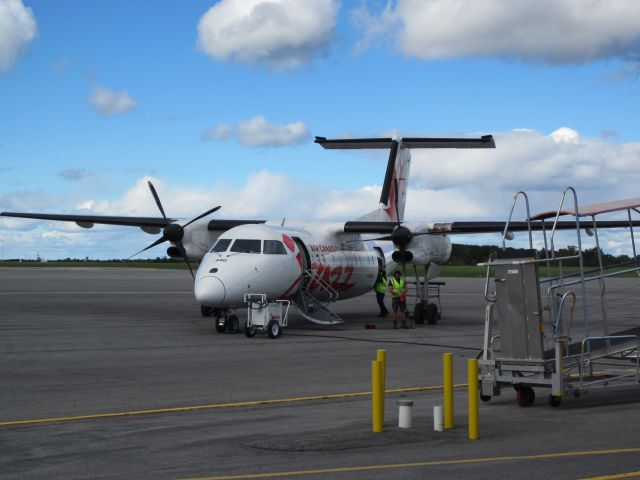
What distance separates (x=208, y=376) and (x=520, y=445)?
6680mm

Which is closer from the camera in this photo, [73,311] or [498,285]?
[498,285]

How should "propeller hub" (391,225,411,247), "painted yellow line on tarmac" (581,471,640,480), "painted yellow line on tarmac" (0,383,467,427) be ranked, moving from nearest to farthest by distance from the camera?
"painted yellow line on tarmac" (581,471,640,480) < "painted yellow line on tarmac" (0,383,467,427) < "propeller hub" (391,225,411,247)

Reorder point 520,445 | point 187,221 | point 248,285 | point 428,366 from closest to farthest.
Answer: point 520,445
point 428,366
point 248,285
point 187,221

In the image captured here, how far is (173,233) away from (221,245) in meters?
5.35

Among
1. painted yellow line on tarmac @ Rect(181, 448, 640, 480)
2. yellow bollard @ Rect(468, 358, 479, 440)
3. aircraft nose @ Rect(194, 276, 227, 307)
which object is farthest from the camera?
aircraft nose @ Rect(194, 276, 227, 307)

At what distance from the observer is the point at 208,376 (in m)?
14.2

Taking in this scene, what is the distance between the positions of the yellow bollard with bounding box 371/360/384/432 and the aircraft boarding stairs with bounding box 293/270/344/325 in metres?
14.6

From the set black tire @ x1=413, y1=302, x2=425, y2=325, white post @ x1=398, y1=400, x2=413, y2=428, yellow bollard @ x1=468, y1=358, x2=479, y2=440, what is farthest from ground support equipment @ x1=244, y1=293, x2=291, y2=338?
yellow bollard @ x1=468, y1=358, x2=479, y2=440

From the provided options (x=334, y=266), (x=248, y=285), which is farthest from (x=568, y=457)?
(x=334, y=266)

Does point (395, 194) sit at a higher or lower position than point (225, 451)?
higher

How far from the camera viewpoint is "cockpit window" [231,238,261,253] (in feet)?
72.3

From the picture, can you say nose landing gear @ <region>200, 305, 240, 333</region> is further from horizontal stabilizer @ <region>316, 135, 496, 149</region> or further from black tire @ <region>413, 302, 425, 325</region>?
horizontal stabilizer @ <region>316, 135, 496, 149</region>

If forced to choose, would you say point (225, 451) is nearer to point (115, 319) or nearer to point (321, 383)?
point (321, 383)

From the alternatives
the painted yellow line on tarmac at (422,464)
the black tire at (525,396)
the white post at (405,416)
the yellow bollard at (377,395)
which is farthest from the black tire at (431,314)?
the painted yellow line on tarmac at (422,464)
